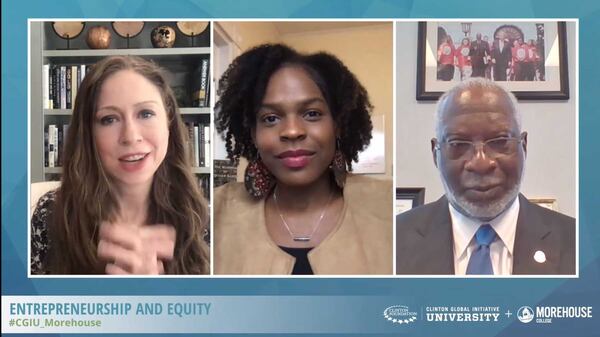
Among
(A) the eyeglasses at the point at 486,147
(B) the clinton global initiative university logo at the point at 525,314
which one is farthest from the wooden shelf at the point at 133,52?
(B) the clinton global initiative university logo at the point at 525,314

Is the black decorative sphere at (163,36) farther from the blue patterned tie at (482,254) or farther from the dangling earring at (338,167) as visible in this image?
the blue patterned tie at (482,254)

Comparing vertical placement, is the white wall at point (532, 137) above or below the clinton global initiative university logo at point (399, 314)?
above

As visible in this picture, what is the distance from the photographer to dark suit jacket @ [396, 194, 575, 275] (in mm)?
2109

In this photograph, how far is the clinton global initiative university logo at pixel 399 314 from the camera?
6.97 feet

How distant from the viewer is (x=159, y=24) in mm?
2109

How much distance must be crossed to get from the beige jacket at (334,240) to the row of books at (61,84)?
25.7 inches

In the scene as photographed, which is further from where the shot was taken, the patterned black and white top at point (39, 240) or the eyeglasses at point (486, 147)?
the patterned black and white top at point (39, 240)

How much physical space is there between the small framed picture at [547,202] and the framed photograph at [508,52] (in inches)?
14.4

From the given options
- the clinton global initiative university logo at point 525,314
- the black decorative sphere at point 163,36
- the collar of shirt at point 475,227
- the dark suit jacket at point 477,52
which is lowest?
the clinton global initiative university logo at point 525,314

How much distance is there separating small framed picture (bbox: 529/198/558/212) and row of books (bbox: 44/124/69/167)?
1.74 metres

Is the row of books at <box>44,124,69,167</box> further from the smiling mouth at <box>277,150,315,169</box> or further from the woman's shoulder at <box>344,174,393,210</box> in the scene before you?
the woman's shoulder at <box>344,174,393,210</box>

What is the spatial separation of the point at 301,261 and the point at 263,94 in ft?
2.06
